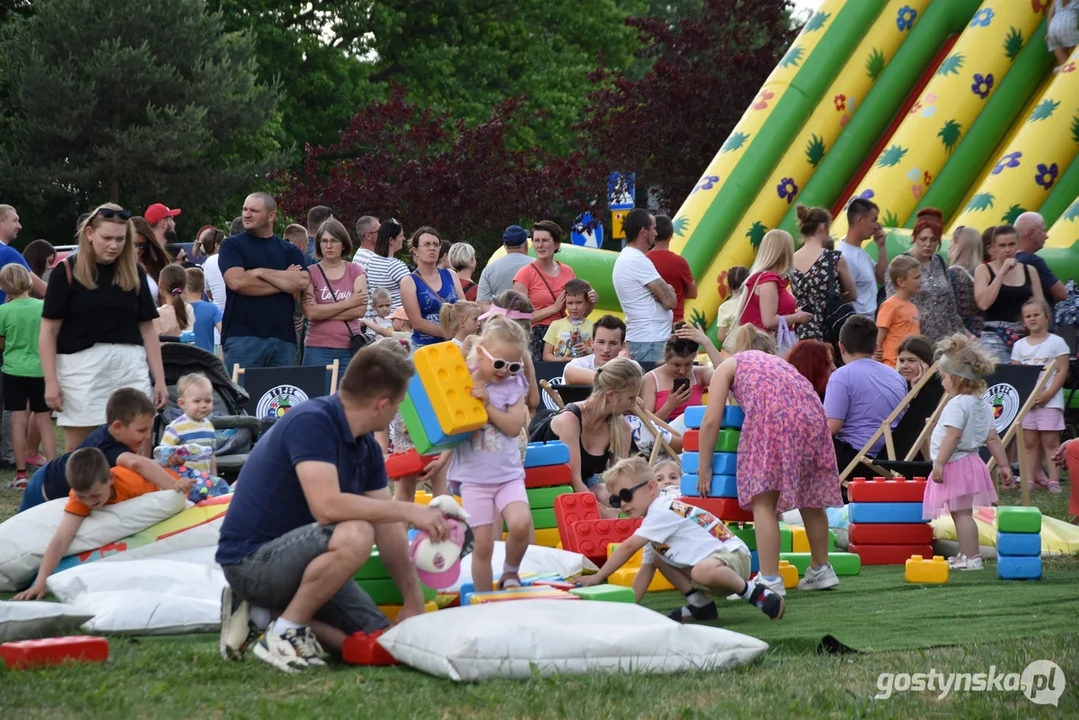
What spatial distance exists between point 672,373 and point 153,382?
3.41 meters

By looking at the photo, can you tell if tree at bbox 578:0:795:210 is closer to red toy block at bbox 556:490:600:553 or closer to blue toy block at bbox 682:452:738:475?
red toy block at bbox 556:490:600:553

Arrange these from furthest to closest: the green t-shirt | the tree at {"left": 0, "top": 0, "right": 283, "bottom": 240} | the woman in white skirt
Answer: the tree at {"left": 0, "top": 0, "right": 283, "bottom": 240} → the green t-shirt → the woman in white skirt

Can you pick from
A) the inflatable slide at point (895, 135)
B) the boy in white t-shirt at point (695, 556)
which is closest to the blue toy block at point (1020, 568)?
the boy in white t-shirt at point (695, 556)

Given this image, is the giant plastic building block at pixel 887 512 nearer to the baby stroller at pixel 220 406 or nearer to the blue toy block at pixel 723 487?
the blue toy block at pixel 723 487

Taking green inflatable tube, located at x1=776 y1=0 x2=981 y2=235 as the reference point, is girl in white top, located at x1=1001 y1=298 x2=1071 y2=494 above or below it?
below

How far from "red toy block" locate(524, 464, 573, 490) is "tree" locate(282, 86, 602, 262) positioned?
43.6 ft

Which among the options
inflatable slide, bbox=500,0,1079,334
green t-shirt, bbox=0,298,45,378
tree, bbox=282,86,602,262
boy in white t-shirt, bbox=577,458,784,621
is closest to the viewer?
A: boy in white t-shirt, bbox=577,458,784,621

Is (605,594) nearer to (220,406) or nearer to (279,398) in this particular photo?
(220,406)

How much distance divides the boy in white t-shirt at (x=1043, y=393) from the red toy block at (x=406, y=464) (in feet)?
17.0

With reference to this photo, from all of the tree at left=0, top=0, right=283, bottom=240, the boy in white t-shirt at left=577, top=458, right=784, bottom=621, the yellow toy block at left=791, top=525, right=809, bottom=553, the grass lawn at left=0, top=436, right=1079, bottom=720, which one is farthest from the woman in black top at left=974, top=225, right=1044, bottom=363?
the tree at left=0, top=0, right=283, bottom=240

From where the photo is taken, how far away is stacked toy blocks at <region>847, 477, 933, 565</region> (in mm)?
7383

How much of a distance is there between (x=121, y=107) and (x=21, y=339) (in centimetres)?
2013

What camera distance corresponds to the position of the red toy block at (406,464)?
6.27m

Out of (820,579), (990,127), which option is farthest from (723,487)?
(990,127)
